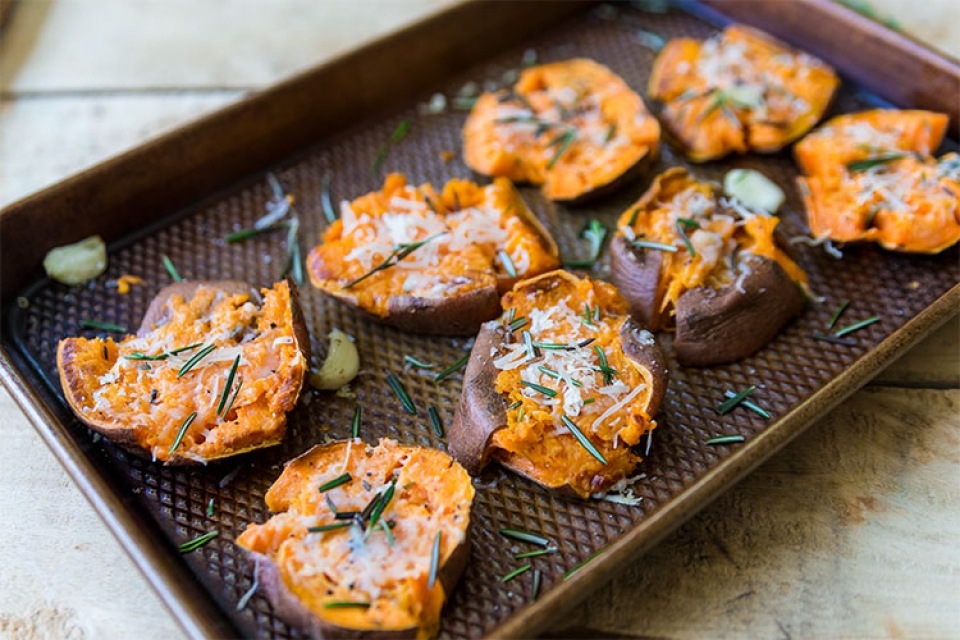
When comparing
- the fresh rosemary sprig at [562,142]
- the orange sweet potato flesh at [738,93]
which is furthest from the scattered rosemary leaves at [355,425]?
the orange sweet potato flesh at [738,93]

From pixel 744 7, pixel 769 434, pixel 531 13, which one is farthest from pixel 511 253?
pixel 744 7

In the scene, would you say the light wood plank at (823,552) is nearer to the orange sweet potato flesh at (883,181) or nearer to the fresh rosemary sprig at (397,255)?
the orange sweet potato flesh at (883,181)

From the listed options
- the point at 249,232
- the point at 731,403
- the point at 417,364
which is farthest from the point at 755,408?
the point at 249,232

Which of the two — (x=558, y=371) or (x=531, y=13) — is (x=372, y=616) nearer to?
(x=558, y=371)

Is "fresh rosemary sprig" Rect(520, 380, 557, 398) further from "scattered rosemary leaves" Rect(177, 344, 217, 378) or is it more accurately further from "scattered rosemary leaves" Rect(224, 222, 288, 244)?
"scattered rosemary leaves" Rect(224, 222, 288, 244)

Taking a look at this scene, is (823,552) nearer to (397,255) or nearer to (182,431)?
(397,255)

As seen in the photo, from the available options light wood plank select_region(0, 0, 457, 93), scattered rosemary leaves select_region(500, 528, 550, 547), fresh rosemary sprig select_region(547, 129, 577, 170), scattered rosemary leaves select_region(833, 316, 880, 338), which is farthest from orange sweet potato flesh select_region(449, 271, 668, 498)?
light wood plank select_region(0, 0, 457, 93)
